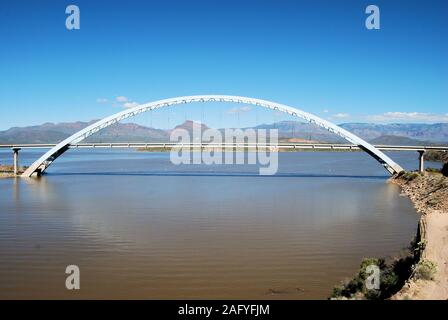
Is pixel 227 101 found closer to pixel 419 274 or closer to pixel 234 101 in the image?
pixel 234 101

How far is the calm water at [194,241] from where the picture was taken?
9383 millimetres

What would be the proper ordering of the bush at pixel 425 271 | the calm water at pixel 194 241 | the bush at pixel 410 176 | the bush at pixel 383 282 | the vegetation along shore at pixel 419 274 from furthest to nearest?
1. the bush at pixel 410 176
2. the calm water at pixel 194 241
3. the bush at pixel 383 282
4. the bush at pixel 425 271
5. the vegetation along shore at pixel 419 274

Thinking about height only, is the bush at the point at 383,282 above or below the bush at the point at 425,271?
below

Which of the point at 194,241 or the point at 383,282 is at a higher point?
the point at 383,282

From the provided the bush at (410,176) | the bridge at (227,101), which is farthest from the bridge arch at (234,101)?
the bush at (410,176)

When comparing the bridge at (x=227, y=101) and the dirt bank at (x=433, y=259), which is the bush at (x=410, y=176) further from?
the dirt bank at (x=433, y=259)

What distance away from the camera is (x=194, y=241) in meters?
13.6

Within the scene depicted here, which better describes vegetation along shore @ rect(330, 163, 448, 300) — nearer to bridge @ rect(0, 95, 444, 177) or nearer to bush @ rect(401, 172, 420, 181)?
bush @ rect(401, 172, 420, 181)

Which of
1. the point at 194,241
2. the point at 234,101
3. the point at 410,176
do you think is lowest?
the point at 194,241

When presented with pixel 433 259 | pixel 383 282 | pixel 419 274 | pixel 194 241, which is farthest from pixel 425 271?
pixel 194 241

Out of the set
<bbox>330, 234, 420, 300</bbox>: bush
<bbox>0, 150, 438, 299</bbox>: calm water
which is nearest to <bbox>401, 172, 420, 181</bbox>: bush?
<bbox>0, 150, 438, 299</bbox>: calm water

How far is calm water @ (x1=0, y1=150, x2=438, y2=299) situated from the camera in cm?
938
